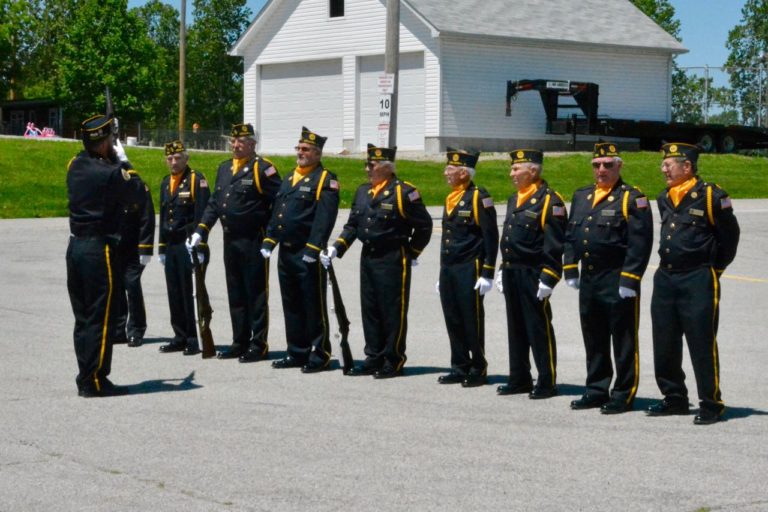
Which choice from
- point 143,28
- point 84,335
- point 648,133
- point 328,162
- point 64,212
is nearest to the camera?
point 84,335

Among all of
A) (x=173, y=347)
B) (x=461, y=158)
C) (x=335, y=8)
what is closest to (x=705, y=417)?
(x=461, y=158)

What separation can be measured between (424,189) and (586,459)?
24.8 meters

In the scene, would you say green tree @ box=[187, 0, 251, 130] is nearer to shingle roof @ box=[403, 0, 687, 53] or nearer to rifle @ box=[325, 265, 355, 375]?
shingle roof @ box=[403, 0, 687, 53]

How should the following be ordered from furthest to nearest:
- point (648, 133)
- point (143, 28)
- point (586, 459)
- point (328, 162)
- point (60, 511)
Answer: point (143, 28) → point (648, 133) → point (328, 162) → point (586, 459) → point (60, 511)

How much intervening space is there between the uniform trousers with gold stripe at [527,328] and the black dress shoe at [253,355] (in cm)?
264

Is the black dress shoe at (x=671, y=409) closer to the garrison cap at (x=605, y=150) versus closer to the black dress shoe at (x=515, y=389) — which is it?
the black dress shoe at (x=515, y=389)

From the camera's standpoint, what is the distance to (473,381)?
428 inches

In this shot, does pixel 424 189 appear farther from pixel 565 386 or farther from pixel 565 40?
pixel 565 386

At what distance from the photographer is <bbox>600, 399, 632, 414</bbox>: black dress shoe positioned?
9.70 metres

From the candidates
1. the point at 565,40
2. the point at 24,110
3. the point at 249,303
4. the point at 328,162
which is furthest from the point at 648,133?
the point at 24,110

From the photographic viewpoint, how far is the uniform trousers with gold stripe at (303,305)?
11.8 metres

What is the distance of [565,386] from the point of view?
10930 millimetres

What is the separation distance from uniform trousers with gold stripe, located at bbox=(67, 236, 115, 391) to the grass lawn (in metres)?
18.3

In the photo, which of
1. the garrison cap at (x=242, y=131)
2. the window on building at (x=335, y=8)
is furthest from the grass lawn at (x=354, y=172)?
the garrison cap at (x=242, y=131)
